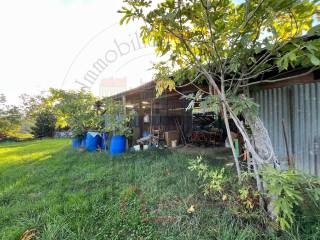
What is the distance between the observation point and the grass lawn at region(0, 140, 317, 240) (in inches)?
71.4

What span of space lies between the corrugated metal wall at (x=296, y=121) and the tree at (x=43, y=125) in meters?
19.3

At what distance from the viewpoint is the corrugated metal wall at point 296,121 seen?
8.48 ft

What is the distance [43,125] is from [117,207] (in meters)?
19.2

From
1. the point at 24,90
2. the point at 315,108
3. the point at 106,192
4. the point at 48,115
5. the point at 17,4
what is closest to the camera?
the point at 315,108

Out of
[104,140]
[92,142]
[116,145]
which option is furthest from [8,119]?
[116,145]

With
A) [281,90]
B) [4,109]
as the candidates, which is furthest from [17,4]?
[4,109]

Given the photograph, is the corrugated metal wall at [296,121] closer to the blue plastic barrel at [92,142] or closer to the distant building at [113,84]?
the blue plastic barrel at [92,142]

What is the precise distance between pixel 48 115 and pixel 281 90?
20.3 meters

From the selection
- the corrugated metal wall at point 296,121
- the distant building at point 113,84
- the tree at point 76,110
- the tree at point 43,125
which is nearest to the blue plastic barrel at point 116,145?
the tree at point 76,110

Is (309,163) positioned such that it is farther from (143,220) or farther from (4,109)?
(4,109)

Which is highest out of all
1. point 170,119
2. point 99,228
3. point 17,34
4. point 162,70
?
point 17,34

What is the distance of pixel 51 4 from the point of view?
5238 millimetres

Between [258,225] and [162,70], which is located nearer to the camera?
[258,225]

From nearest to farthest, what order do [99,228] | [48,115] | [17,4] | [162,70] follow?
[99,228] < [162,70] < [17,4] < [48,115]
